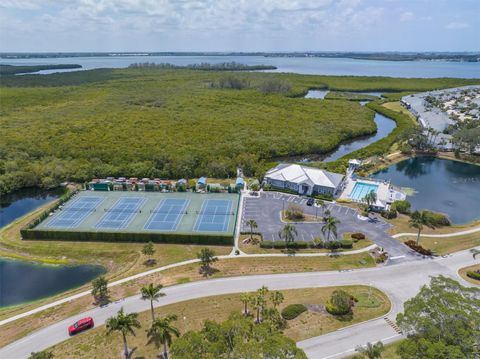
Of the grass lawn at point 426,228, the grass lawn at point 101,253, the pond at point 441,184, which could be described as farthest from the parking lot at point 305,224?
the pond at point 441,184

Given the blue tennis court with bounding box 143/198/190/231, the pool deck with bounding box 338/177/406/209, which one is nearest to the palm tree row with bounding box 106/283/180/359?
the blue tennis court with bounding box 143/198/190/231

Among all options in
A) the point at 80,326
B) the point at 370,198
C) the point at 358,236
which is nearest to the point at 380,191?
the point at 370,198

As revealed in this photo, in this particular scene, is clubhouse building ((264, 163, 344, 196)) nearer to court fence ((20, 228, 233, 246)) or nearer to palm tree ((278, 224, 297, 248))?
palm tree ((278, 224, 297, 248))

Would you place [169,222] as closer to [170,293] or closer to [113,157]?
[170,293]

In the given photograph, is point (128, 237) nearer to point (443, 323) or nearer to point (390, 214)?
point (443, 323)

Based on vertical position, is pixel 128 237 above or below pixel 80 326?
above
